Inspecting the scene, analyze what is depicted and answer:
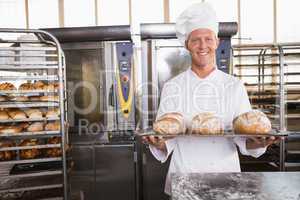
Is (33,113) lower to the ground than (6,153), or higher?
higher

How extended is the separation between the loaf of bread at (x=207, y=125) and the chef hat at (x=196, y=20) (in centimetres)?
48

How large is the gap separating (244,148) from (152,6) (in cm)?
390

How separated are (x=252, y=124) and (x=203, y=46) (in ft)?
1.51

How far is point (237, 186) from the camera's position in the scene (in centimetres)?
109

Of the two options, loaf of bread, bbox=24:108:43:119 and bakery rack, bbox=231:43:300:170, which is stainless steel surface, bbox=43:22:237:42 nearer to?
bakery rack, bbox=231:43:300:170

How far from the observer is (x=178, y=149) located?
4.84 ft

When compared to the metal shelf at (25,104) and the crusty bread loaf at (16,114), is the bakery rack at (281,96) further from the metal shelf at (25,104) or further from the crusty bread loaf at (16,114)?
the crusty bread loaf at (16,114)

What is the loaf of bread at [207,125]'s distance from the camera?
126 centimetres

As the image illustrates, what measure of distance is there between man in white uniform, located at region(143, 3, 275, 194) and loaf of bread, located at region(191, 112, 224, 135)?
88 millimetres

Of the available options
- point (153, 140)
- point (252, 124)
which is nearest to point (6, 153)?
point (153, 140)

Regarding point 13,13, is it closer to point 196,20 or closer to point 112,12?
point 112,12

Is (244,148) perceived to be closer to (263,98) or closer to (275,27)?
(263,98)

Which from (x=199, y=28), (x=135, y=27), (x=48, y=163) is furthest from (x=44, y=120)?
(x=135, y=27)

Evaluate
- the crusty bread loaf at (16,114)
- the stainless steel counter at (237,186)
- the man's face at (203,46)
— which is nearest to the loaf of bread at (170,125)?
the stainless steel counter at (237,186)
